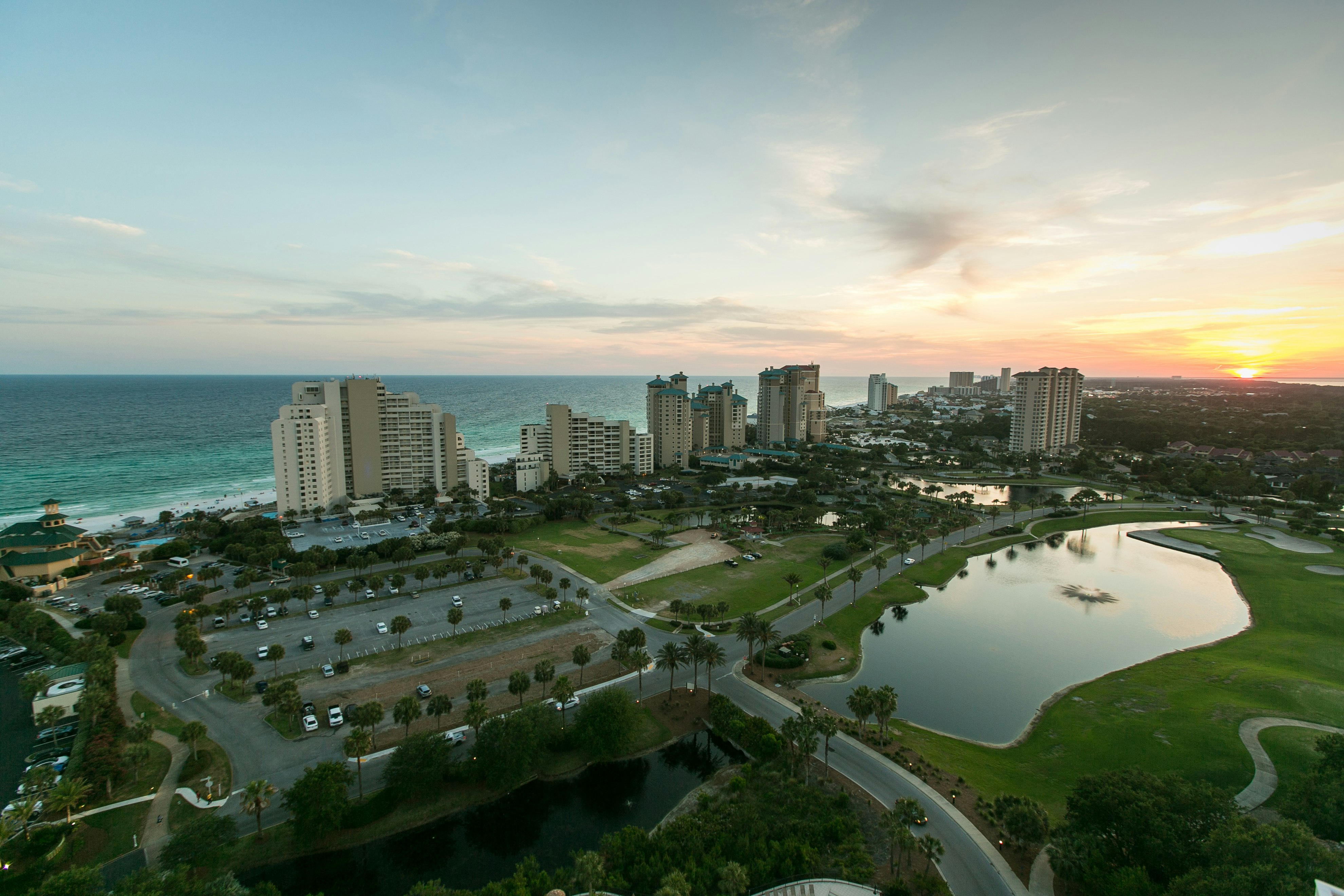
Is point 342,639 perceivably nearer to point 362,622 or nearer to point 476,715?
point 362,622

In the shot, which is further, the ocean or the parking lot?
the ocean

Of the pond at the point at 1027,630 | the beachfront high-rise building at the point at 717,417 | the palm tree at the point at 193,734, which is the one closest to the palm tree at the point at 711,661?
the pond at the point at 1027,630

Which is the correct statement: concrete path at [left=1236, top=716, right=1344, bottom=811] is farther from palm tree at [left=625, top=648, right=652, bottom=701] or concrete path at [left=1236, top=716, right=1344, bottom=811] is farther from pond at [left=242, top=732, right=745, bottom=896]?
palm tree at [left=625, top=648, right=652, bottom=701]

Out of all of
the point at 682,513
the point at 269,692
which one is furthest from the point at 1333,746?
the point at 682,513

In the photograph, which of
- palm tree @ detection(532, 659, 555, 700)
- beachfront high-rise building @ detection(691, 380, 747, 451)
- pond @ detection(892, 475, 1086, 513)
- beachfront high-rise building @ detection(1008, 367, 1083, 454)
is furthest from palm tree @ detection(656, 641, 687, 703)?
beachfront high-rise building @ detection(1008, 367, 1083, 454)

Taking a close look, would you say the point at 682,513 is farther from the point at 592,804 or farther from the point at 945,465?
the point at 945,465

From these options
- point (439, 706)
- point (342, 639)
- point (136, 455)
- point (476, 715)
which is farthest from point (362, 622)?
point (136, 455)
